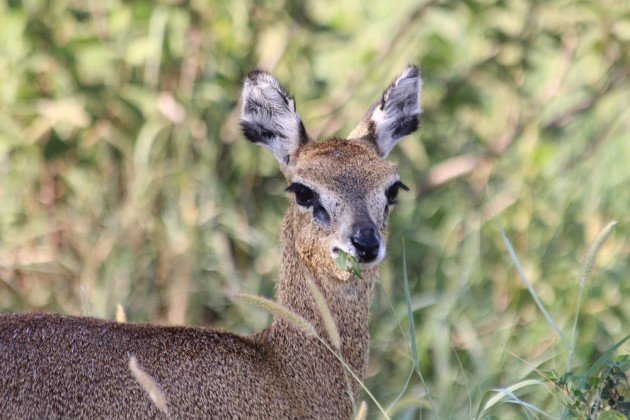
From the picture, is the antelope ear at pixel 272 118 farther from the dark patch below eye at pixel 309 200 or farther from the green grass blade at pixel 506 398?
the green grass blade at pixel 506 398

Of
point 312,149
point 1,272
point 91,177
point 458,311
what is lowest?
point 1,272

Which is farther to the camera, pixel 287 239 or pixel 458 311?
pixel 458 311

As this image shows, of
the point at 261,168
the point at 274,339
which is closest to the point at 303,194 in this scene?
the point at 274,339

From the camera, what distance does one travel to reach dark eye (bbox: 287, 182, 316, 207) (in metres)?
4.10

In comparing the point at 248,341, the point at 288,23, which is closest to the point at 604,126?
the point at 288,23

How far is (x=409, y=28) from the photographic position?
636 centimetres

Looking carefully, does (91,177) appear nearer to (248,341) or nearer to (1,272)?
(1,272)

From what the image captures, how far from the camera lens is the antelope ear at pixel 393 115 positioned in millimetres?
4652

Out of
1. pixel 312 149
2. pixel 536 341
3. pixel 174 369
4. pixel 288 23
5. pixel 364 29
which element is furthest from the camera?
pixel 364 29

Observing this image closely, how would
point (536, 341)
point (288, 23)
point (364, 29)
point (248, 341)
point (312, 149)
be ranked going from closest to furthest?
1. point (248, 341)
2. point (312, 149)
3. point (536, 341)
4. point (288, 23)
5. point (364, 29)

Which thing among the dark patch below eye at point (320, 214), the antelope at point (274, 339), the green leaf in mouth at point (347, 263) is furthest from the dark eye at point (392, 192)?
the green leaf in mouth at point (347, 263)

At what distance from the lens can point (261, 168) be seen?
6.60m

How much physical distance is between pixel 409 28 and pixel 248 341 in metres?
2.87

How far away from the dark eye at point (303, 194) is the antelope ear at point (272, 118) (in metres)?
0.36
